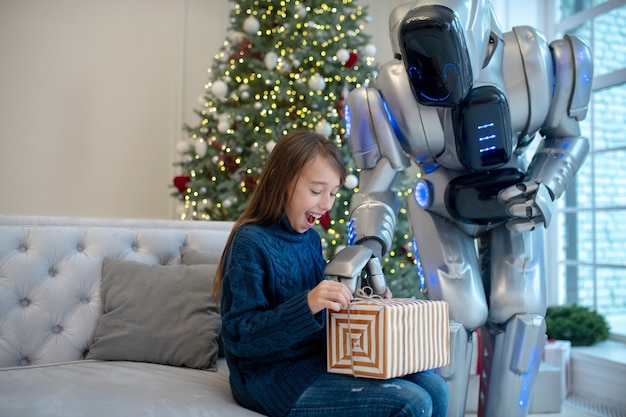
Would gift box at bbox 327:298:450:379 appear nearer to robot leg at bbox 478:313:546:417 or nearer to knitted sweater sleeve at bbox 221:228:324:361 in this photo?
knitted sweater sleeve at bbox 221:228:324:361

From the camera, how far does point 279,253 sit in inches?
→ 59.7

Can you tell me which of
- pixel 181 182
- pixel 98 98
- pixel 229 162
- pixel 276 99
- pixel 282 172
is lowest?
pixel 282 172

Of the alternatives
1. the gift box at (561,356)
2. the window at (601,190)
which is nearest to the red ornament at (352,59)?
the window at (601,190)

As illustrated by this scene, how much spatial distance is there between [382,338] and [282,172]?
19.8 inches

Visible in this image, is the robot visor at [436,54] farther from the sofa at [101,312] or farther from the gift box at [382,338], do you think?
the sofa at [101,312]

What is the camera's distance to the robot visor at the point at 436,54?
1.58m

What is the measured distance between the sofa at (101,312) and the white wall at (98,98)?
266 cm

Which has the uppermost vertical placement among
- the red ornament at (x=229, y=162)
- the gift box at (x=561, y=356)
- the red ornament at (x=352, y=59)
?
the red ornament at (x=352, y=59)

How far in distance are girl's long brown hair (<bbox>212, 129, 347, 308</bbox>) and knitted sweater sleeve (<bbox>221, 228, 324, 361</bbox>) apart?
81mm

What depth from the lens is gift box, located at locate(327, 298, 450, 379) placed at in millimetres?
1285

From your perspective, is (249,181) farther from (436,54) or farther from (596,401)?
(436,54)

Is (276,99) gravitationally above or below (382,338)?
above

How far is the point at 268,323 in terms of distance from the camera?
136 cm

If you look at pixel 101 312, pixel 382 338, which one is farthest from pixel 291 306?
pixel 101 312
